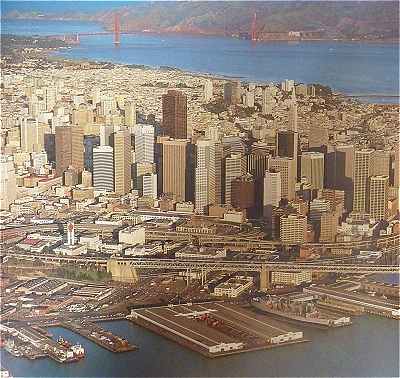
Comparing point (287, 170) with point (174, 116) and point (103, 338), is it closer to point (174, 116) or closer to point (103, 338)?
point (174, 116)

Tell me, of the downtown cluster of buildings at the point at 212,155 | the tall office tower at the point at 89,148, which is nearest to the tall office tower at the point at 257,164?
the downtown cluster of buildings at the point at 212,155

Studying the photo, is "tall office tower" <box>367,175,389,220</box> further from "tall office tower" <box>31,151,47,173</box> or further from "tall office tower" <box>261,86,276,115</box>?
"tall office tower" <box>31,151,47,173</box>

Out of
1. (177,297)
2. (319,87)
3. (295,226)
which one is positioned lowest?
(177,297)

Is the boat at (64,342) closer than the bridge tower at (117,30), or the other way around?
the boat at (64,342)

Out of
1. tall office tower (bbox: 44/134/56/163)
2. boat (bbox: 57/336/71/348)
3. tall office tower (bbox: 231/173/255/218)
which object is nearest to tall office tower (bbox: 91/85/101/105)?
tall office tower (bbox: 44/134/56/163)

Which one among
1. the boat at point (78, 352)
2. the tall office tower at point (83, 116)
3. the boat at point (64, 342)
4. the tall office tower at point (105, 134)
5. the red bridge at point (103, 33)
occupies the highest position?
the red bridge at point (103, 33)

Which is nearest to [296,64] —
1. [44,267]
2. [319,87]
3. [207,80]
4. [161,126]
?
[319,87]

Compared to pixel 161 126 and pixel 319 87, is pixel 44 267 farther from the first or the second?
pixel 319 87

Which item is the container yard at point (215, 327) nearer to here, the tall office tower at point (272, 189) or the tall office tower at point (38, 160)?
the tall office tower at point (272, 189)
